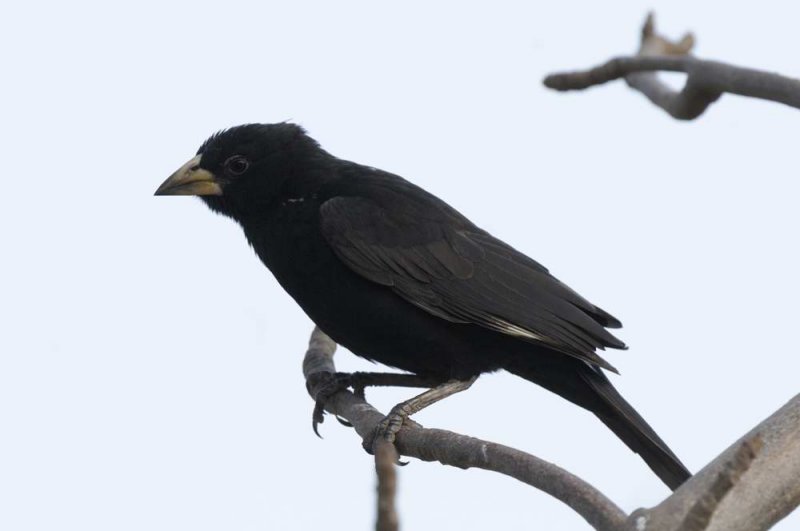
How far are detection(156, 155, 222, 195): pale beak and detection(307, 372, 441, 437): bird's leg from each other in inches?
42.3

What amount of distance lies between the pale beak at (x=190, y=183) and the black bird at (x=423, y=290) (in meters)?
0.03

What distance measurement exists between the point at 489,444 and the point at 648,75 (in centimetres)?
Answer: 224

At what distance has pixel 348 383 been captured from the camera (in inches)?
233

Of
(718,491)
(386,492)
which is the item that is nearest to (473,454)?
(386,492)

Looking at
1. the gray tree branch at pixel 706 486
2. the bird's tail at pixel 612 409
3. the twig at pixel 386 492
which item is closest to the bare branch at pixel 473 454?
the gray tree branch at pixel 706 486

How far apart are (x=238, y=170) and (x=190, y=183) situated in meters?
0.24

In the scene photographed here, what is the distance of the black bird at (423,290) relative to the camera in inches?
221

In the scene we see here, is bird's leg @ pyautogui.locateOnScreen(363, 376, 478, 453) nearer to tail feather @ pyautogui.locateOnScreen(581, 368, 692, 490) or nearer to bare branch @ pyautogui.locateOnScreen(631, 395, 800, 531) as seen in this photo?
tail feather @ pyautogui.locateOnScreen(581, 368, 692, 490)

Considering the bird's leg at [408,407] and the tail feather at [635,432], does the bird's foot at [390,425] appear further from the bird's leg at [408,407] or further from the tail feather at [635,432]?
the tail feather at [635,432]

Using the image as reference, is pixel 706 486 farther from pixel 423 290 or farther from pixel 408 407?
pixel 423 290

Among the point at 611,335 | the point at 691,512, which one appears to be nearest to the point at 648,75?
the point at 611,335

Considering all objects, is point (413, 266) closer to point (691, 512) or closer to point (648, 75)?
point (648, 75)

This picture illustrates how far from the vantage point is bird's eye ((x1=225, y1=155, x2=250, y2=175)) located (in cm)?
634

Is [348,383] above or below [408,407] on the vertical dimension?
above
